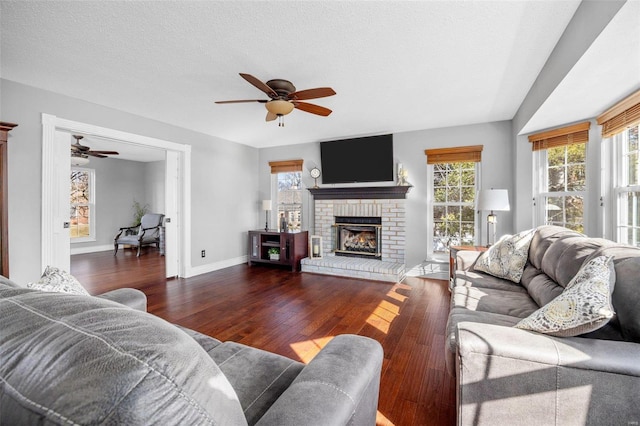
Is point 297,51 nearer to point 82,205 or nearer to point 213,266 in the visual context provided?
point 213,266

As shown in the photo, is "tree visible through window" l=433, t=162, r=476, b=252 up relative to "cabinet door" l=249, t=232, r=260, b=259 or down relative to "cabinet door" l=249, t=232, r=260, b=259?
up

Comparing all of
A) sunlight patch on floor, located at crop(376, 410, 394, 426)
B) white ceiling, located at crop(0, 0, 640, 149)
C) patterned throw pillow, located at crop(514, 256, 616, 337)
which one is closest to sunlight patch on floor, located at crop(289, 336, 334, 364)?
sunlight patch on floor, located at crop(376, 410, 394, 426)

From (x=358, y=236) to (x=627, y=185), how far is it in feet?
11.0

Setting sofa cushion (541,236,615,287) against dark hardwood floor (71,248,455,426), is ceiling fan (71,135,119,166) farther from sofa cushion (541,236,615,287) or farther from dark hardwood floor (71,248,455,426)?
sofa cushion (541,236,615,287)

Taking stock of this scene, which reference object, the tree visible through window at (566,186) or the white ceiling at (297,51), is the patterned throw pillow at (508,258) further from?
the white ceiling at (297,51)

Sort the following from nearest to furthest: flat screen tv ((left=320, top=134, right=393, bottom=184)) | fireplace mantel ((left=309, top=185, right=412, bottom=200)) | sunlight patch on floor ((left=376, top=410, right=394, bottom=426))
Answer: sunlight patch on floor ((left=376, top=410, right=394, bottom=426)) → fireplace mantel ((left=309, top=185, right=412, bottom=200)) → flat screen tv ((left=320, top=134, right=393, bottom=184))

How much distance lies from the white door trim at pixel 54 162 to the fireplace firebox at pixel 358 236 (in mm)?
2564

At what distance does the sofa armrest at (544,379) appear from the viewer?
102 centimetres

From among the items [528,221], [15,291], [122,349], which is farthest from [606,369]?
[528,221]

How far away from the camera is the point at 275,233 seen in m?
5.09

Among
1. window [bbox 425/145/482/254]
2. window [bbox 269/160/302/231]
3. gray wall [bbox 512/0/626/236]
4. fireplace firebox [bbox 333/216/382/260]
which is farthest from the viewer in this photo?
window [bbox 269/160/302/231]

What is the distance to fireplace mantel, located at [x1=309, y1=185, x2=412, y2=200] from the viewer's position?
180 inches

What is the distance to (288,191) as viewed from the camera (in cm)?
566

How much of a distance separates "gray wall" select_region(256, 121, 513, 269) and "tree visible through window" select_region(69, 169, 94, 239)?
5359mm
